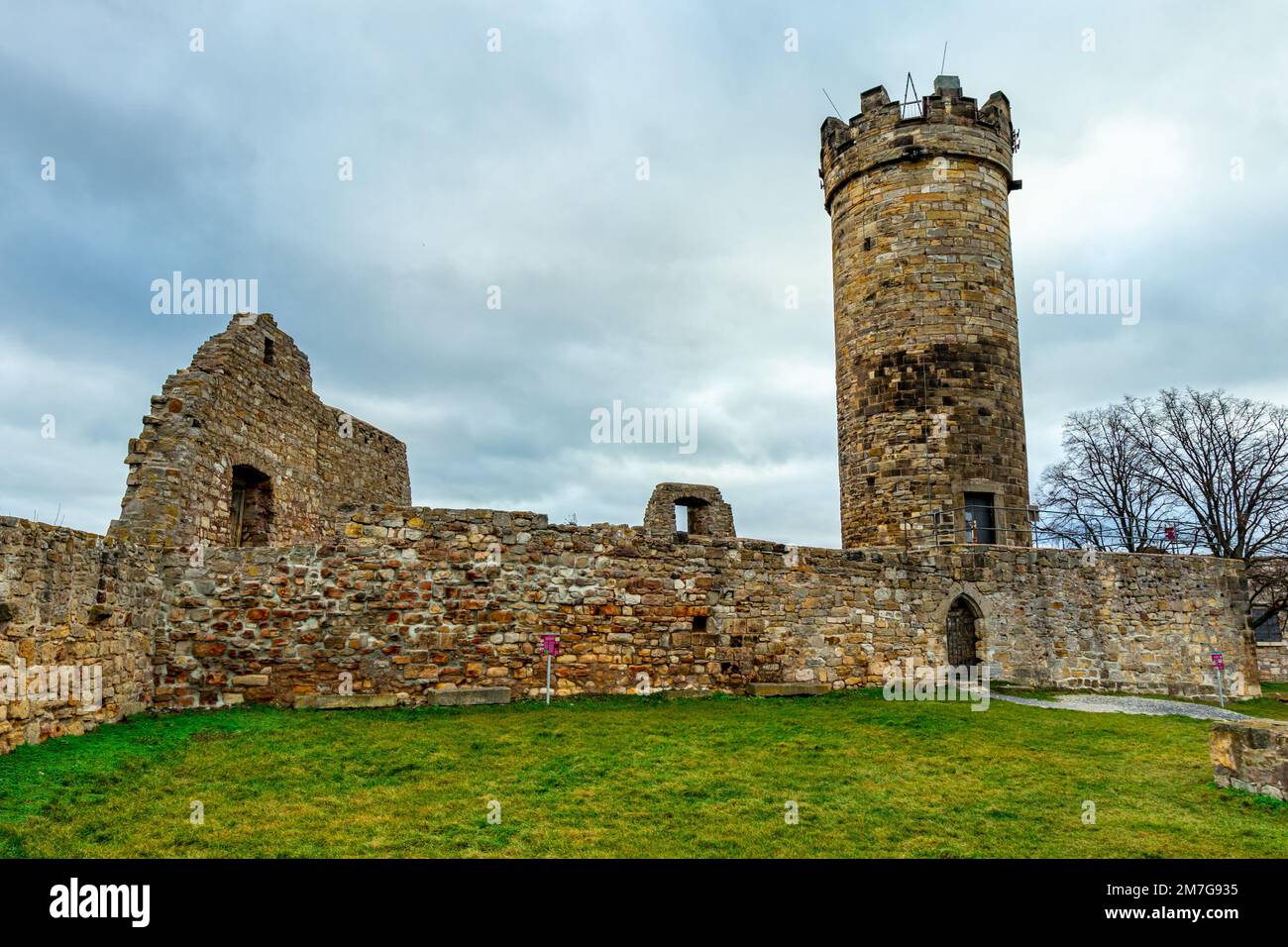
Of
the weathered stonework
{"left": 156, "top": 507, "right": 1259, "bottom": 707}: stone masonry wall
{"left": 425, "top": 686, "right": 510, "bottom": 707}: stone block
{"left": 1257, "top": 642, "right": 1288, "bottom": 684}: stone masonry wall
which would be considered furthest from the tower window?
{"left": 1257, "top": 642, "right": 1288, "bottom": 684}: stone masonry wall

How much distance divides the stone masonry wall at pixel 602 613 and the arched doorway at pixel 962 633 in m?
0.23

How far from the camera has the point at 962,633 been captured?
16.5m

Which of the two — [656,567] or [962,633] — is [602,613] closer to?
[656,567]

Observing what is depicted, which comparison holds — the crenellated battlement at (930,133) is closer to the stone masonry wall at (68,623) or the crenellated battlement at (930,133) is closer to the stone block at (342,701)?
the stone block at (342,701)

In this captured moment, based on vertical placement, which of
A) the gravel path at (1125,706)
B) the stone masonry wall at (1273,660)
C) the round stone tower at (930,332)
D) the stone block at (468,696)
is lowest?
the stone masonry wall at (1273,660)

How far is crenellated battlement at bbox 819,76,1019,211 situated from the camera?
19.8 m

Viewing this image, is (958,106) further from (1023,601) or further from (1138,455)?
(1138,455)

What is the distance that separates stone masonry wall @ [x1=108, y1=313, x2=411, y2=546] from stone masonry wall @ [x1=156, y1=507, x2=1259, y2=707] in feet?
3.52

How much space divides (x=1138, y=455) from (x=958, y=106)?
731 inches

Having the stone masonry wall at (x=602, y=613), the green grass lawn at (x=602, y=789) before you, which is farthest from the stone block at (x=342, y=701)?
the green grass lawn at (x=602, y=789)

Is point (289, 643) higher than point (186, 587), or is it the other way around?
point (186, 587)

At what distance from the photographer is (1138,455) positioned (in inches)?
1235

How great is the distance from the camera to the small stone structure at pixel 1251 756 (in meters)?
6.93
